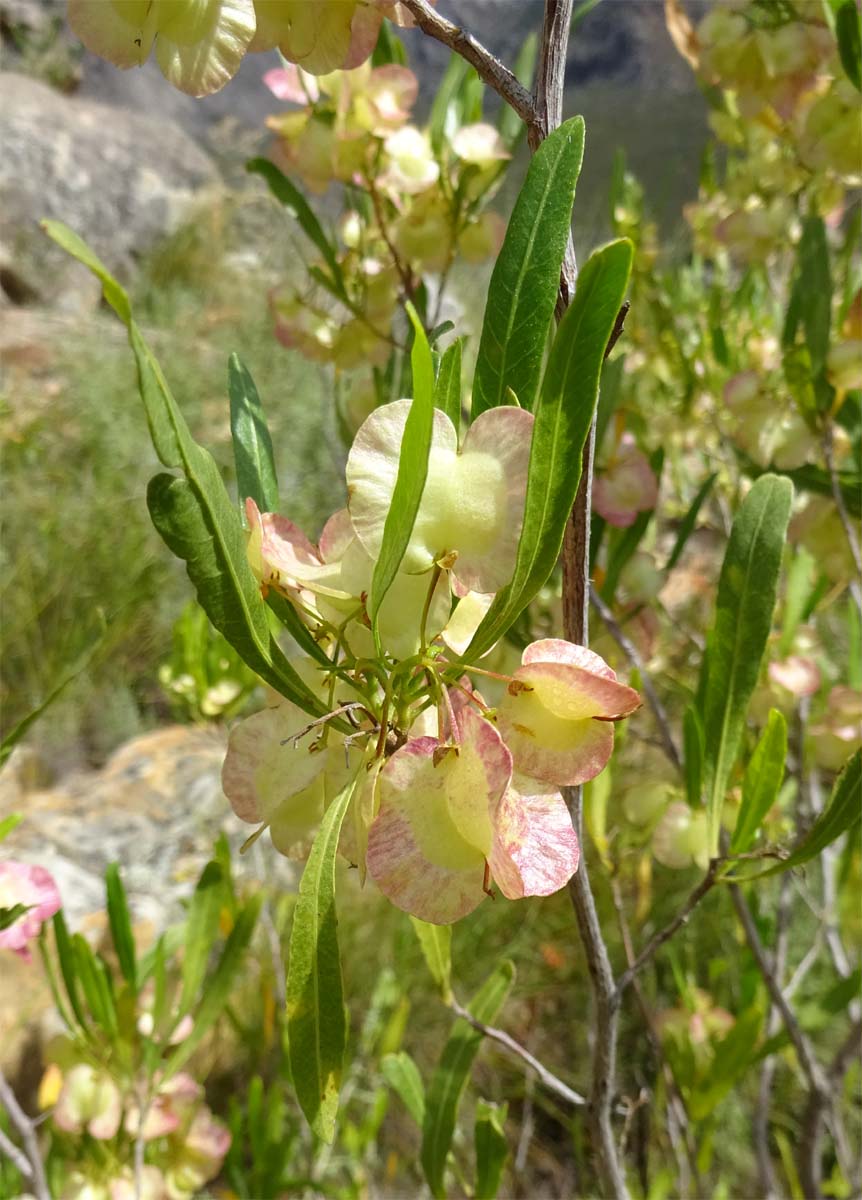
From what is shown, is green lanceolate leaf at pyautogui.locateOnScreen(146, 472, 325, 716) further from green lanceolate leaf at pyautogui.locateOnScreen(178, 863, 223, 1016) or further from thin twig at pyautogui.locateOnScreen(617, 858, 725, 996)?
green lanceolate leaf at pyautogui.locateOnScreen(178, 863, 223, 1016)

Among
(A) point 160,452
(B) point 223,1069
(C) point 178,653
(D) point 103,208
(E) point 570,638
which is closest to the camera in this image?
(A) point 160,452

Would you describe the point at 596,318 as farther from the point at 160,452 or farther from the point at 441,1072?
the point at 441,1072

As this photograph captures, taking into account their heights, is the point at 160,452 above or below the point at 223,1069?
above

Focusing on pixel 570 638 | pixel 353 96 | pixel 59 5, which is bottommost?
pixel 570 638

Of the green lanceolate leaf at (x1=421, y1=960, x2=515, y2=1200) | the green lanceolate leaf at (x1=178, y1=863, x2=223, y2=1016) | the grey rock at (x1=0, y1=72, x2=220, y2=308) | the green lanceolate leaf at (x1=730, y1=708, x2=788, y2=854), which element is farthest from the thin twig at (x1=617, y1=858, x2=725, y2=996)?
the grey rock at (x1=0, y1=72, x2=220, y2=308)

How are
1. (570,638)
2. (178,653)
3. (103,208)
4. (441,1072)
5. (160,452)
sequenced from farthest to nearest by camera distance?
(103,208), (178,653), (441,1072), (570,638), (160,452)

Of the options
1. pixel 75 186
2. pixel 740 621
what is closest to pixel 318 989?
pixel 740 621

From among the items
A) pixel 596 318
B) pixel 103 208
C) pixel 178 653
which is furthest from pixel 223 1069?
pixel 103 208

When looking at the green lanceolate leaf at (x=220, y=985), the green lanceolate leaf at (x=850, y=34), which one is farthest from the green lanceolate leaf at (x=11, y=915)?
the green lanceolate leaf at (x=850, y=34)
